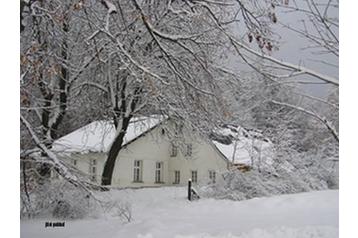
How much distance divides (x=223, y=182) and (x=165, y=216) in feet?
1.05

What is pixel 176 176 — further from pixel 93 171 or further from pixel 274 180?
pixel 274 180

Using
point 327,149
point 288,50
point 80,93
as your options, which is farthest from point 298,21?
point 80,93

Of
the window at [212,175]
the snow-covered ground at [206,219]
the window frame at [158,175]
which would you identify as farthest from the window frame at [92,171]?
the window at [212,175]

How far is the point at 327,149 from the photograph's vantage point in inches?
91.6

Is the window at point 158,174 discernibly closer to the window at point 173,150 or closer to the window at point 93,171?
the window at point 173,150

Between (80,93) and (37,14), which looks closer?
(37,14)

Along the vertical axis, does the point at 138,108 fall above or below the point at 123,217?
above

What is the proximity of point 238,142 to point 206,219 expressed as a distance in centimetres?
40

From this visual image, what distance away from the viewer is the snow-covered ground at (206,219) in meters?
2.27

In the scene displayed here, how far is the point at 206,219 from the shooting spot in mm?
2328

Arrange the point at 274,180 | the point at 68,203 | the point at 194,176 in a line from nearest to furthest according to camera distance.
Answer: the point at 68,203, the point at 194,176, the point at 274,180

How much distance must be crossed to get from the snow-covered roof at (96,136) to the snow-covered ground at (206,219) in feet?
0.74

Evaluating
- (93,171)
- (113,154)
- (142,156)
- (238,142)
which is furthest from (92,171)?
(238,142)
